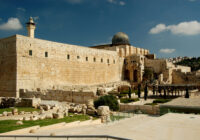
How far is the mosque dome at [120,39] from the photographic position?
41125 millimetres

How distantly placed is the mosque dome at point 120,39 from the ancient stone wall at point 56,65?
29.4 ft

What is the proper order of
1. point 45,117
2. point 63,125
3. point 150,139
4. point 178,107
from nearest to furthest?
point 150,139
point 63,125
point 45,117
point 178,107

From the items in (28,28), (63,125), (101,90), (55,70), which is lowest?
(63,125)

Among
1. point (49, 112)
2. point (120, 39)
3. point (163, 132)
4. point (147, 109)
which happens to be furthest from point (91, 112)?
point (120, 39)

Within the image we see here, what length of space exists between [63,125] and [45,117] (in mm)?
2295

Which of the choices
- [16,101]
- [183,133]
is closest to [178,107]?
[183,133]

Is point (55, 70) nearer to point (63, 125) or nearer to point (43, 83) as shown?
point (43, 83)

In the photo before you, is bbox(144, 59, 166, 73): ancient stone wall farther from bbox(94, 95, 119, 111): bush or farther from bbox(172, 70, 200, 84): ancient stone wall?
bbox(94, 95, 119, 111): bush

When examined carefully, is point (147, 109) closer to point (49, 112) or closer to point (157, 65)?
point (49, 112)

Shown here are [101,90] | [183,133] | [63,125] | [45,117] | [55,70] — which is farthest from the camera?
[55,70]

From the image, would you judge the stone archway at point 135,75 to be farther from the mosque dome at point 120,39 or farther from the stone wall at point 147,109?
the stone wall at point 147,109

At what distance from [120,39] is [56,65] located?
19.9 meters

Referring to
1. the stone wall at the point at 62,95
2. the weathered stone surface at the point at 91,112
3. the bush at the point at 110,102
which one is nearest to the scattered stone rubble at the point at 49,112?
the weathered stone surface at the point at 91,112

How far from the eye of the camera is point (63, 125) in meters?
10.5
